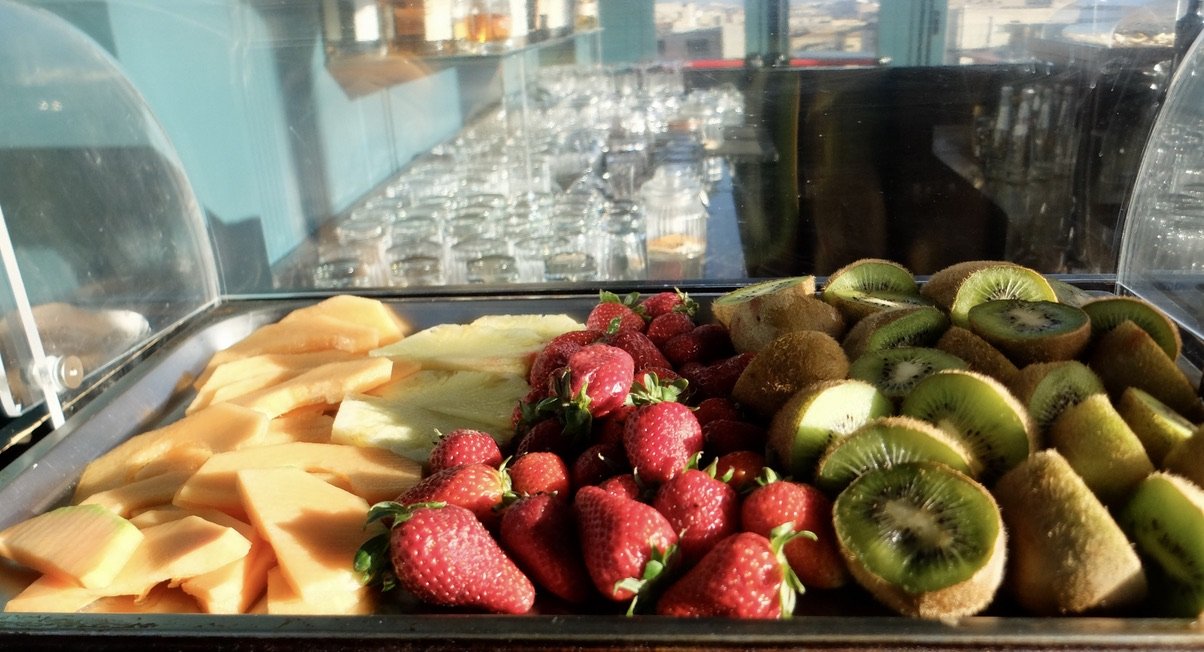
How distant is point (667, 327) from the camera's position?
1.38 m

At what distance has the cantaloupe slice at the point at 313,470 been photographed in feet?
3.43

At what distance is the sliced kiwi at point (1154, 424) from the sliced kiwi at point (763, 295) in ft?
1.46

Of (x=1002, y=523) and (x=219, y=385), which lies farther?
(x=219, y=385)

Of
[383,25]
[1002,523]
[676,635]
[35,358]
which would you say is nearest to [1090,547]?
[1002,523]

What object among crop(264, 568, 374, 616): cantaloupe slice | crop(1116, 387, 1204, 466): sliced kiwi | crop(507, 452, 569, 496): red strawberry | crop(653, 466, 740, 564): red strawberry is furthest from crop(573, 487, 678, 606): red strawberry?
crop(1116, 387, 1204, 466): sliced kiwi

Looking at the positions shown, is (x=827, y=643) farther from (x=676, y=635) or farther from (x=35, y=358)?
(x=35, y=358)

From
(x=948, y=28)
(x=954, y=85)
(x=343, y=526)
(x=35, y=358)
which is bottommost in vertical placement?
(x=343, y=526)

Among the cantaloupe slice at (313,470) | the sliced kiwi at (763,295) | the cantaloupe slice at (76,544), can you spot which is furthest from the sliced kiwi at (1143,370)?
the cantaloupe slice at (76,544)

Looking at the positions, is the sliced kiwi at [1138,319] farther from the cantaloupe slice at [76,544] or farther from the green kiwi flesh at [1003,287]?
the cantaloupe slice at [76,544]

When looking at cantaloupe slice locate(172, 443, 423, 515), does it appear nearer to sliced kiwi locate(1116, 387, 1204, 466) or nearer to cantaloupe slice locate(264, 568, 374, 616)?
cantaloupe slice locate(264, 568, 374, 616)

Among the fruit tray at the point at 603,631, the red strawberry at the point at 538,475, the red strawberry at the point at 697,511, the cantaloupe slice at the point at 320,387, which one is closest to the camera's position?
the fruit tray at the point at 603,631

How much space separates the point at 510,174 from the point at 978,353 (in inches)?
59.4

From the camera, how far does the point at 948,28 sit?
1.68 m

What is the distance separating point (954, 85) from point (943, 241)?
0.34 m
